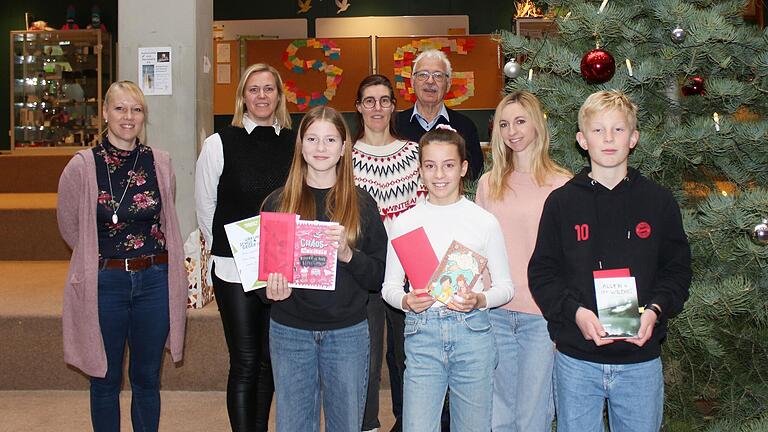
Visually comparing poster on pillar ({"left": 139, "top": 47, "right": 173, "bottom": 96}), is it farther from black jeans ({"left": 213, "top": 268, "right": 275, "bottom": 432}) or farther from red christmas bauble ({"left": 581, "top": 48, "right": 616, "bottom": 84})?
red christmas bauble ({"left": 581, "top": 48, "right": 616, "bottom": 84})

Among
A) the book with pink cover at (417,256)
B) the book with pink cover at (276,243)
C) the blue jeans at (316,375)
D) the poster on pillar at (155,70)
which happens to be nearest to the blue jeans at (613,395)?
the book with pink cover at (417,256)

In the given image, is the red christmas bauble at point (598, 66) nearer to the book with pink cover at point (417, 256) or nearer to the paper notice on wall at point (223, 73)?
the book with pink cover at point (417, 256)

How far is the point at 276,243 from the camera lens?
94.7 inches

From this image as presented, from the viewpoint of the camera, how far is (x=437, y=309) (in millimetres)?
2449

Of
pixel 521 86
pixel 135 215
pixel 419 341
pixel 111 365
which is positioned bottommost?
pixel 111 365

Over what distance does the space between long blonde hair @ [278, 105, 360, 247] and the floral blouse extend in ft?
2.09

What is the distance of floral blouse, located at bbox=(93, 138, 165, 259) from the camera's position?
2.86 meters

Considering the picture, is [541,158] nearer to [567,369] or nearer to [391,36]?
[567,369]

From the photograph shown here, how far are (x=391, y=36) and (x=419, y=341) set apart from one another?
7.88 metres

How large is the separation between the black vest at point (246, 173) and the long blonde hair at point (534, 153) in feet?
2.78

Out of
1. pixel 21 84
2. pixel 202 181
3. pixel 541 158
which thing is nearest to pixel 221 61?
pixel 21 84

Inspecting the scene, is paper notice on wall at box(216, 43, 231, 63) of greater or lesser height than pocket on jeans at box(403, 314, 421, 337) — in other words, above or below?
above

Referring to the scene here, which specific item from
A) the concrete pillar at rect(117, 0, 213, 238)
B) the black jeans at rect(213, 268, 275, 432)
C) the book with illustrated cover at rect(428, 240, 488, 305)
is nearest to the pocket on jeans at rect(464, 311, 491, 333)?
the book with illustrated cover at rect(428, 240, 488, 305)

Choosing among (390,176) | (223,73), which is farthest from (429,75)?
(223,73)
